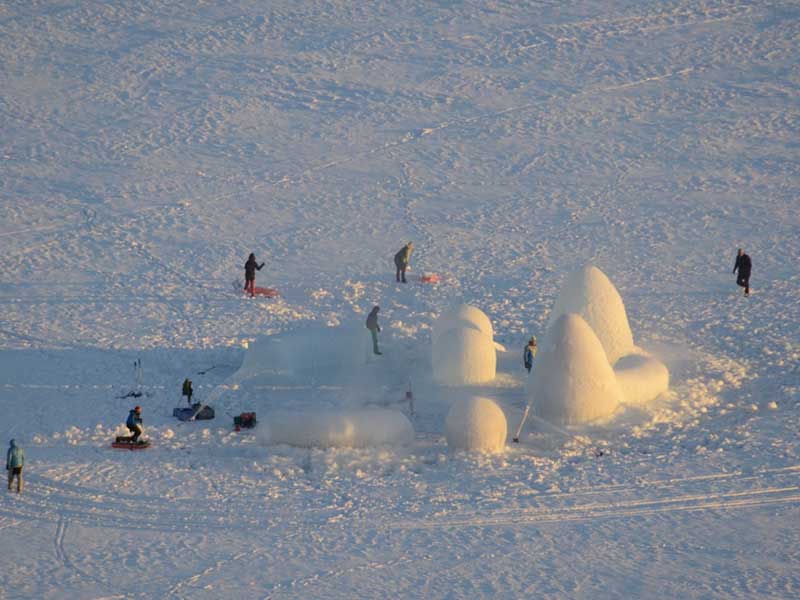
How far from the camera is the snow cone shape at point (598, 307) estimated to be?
24172 mm

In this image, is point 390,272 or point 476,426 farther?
point 390,272

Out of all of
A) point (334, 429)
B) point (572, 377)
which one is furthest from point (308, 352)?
point (572, 377)

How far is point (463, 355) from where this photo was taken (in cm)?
2392

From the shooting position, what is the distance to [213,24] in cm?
4200

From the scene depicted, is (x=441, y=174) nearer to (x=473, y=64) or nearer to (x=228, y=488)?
(x=473, y=64)

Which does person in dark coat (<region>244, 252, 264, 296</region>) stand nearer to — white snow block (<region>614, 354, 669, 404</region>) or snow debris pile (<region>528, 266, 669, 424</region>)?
snow debris pile (<region>528, 266, 669, 424</region>)

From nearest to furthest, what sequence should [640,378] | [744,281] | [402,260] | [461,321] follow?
[640,378]
[461,321]
[744,281]
[402,260]

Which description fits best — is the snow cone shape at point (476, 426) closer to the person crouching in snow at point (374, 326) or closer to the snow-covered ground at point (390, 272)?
the snow-covered ground at point (390, 272)

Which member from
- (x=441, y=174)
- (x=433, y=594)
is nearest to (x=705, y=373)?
(x=433, y=594)

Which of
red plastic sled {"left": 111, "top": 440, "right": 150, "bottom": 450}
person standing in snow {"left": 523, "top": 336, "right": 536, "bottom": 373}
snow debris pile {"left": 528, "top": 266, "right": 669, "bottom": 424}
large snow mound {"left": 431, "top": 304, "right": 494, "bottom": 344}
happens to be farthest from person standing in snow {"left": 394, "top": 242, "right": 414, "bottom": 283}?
red plastic sled {"left": 111, "top": 440, "right": 150, "bottom": 450}

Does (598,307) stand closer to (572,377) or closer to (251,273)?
(572,377)

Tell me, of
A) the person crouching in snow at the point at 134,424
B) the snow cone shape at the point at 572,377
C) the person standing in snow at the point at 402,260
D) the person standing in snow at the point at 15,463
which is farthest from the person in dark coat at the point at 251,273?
the person standing in snow at the point at 15,463

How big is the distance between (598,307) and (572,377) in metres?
2.25

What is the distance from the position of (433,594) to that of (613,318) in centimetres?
843
